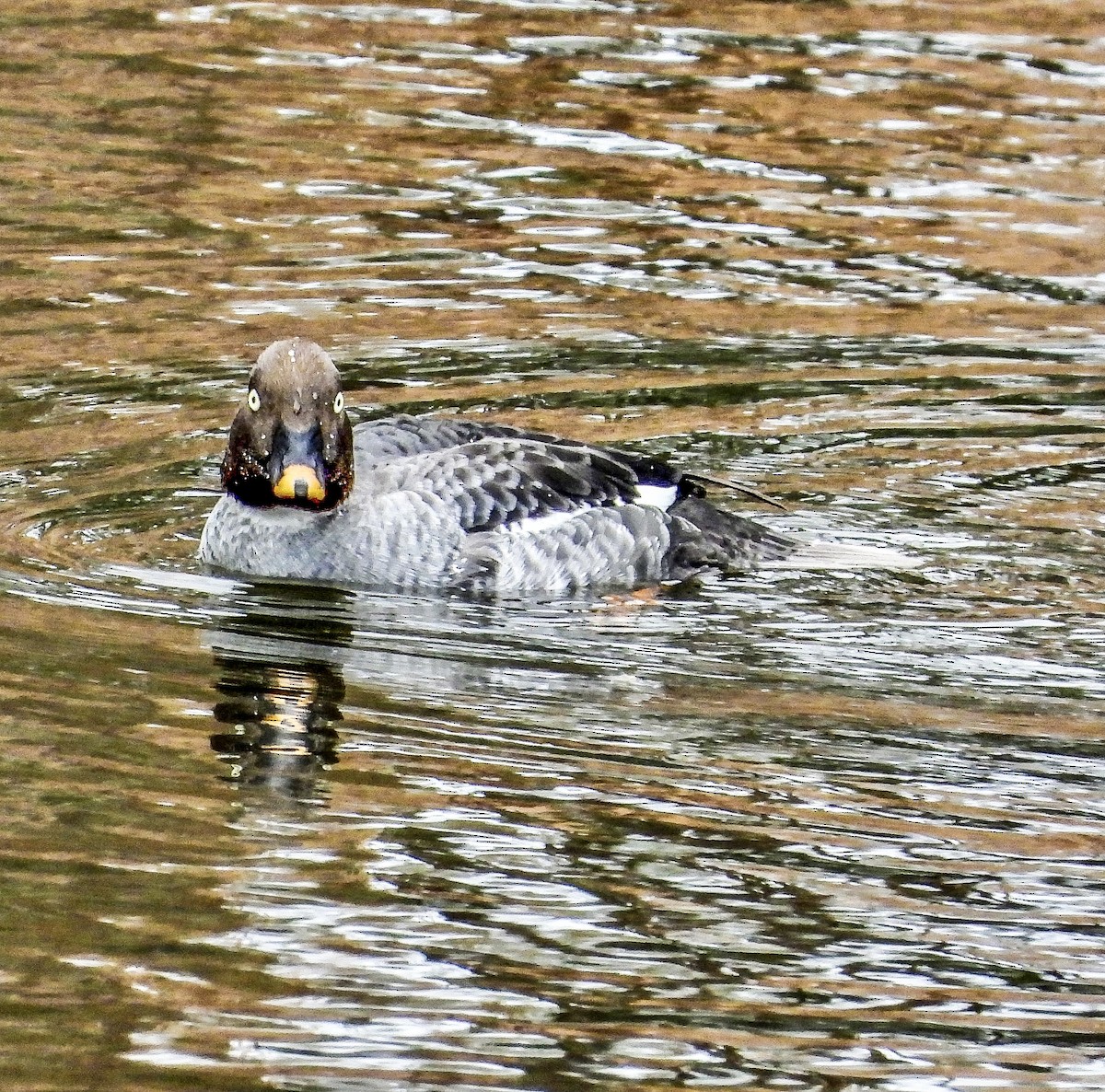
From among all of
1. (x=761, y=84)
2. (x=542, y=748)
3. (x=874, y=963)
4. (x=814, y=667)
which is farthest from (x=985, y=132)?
(x=874, y=963)

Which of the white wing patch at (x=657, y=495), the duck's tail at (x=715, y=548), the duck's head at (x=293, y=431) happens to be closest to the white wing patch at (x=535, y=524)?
the white wing patch at (x=657, y=495)

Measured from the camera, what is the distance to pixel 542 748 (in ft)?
22.0

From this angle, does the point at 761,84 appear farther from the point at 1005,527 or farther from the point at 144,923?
the point at 144,923

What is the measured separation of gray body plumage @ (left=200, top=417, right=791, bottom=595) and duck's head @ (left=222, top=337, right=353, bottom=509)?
11 cm

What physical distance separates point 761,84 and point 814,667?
26.2ft

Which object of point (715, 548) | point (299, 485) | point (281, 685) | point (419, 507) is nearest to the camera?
point (281, 685)

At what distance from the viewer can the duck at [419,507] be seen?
8398mm

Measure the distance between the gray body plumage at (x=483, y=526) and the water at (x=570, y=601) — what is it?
7.1 inches

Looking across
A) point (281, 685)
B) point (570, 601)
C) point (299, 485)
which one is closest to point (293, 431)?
point (299, 485)

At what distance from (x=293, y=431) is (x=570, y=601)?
115cm

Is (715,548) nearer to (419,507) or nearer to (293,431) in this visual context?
(419,507)

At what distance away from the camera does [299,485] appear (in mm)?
8328

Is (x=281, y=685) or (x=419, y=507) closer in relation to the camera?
(x=281, y=685)

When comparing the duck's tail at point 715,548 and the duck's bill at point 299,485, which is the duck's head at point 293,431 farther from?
the duck's tail at point 715,548
